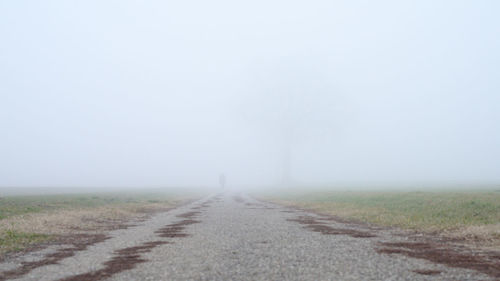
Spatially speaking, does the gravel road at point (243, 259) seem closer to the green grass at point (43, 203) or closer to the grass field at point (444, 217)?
the grass field at point (444, 217)

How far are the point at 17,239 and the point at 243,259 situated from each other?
49.1ft

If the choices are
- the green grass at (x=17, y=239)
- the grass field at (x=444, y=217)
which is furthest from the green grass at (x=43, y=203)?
the grass field at (x=444, y=217)

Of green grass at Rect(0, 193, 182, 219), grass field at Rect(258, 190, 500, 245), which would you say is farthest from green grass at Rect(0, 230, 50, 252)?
grass field at Rect(258, 190, 500, 245)

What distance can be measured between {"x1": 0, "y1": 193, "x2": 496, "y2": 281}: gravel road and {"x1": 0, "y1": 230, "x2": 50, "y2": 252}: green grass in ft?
6.89

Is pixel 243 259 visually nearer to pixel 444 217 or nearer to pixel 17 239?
pixel 17 239

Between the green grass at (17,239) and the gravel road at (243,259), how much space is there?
2099 millimetres

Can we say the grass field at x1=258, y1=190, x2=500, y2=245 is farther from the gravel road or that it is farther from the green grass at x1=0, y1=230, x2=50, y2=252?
the green grass at x1=0, y1=230, x2=50, y2=252

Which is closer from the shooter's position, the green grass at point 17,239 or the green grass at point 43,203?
the green grass at point 17,239

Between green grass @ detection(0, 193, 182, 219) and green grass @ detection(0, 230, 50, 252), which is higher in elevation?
green grass @ detection(0, 193, 182, 219)

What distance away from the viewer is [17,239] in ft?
76.9

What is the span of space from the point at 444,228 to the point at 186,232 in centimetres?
1683

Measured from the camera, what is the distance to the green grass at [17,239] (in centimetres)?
2104

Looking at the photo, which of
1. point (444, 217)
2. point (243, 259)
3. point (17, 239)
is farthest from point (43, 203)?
point (444, 217)

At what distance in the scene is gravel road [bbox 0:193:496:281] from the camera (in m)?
13.9
